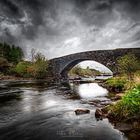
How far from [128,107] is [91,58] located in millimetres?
42082

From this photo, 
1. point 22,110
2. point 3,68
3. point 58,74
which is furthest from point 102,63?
point 3,68

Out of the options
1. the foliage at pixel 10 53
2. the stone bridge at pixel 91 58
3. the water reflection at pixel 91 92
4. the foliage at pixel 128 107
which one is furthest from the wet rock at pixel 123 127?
the foliage at pixel 10 53

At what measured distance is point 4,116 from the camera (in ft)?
36.1

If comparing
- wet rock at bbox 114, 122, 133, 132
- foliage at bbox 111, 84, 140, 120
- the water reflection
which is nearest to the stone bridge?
the water reflection

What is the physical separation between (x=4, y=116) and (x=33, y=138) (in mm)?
4202

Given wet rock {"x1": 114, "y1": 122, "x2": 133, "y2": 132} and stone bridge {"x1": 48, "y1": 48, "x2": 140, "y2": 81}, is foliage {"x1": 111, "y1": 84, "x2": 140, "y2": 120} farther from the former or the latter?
stone bridge {"x1": 48, "y1": 48, "x2": 140, "y2": 81}

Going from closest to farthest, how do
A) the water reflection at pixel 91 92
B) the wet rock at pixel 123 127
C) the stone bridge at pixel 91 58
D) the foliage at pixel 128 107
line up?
the wet rock at pixel 123 127 → the foliage at pixel 128 107 → the water reflection at pixel 91 92 → the stone bridge at pixel 91 58

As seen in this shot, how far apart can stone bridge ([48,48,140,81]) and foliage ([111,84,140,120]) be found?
1214 inches

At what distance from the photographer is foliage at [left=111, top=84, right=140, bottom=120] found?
358 inches

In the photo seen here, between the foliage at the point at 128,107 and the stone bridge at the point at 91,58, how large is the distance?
1214 inches

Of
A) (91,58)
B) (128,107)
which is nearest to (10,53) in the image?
(91,58)

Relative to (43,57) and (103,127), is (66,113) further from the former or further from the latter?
(43,57)

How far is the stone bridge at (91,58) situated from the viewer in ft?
137

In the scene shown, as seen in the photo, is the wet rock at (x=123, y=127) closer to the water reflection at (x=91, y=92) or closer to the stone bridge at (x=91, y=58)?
the water reflection at (x=91, y=92)
